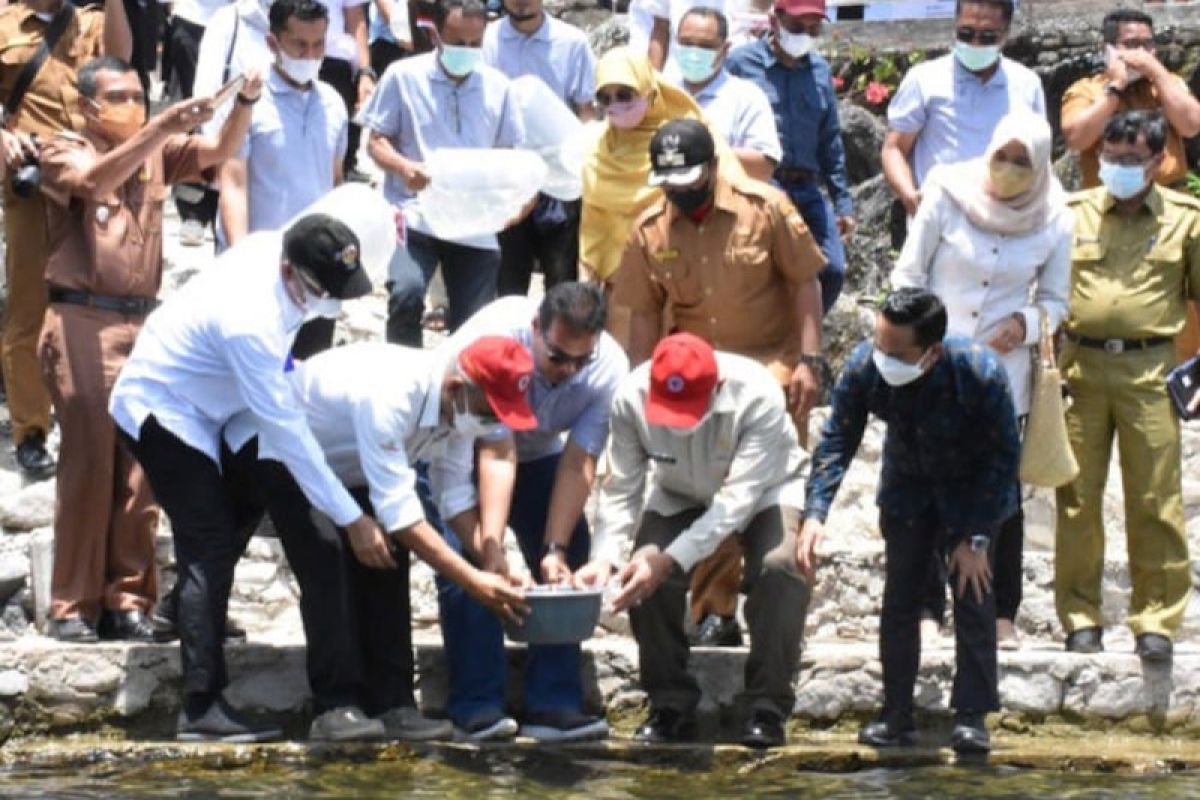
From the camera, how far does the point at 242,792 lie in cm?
911

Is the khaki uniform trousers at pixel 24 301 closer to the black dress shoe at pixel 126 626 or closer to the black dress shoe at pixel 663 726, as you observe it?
the black dress shoe at pixel 126 626

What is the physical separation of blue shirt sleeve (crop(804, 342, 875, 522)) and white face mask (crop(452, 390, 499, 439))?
1.14 m

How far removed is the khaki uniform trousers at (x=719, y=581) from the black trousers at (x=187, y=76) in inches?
152

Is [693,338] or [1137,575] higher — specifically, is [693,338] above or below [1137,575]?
above

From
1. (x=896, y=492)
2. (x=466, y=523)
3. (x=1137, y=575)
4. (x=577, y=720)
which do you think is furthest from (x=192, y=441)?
(x=1137, y=575)

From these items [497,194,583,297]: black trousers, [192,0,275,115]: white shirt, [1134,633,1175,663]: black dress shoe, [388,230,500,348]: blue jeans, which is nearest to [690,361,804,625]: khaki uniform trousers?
[1134,633,1175,663]: black dress shoe

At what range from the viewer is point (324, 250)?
9.19 metres

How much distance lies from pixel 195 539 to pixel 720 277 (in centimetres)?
225

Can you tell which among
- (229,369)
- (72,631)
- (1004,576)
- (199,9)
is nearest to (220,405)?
(229,369)

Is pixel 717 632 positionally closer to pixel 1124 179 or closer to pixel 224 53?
pixel 1124 179

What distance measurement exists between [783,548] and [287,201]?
2.66m

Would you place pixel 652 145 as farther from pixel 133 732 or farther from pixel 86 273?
pixel 133 732

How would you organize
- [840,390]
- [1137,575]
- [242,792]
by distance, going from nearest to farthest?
[242,792] → [840,390] → [1137,575]

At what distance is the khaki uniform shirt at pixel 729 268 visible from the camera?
34.1 ft
